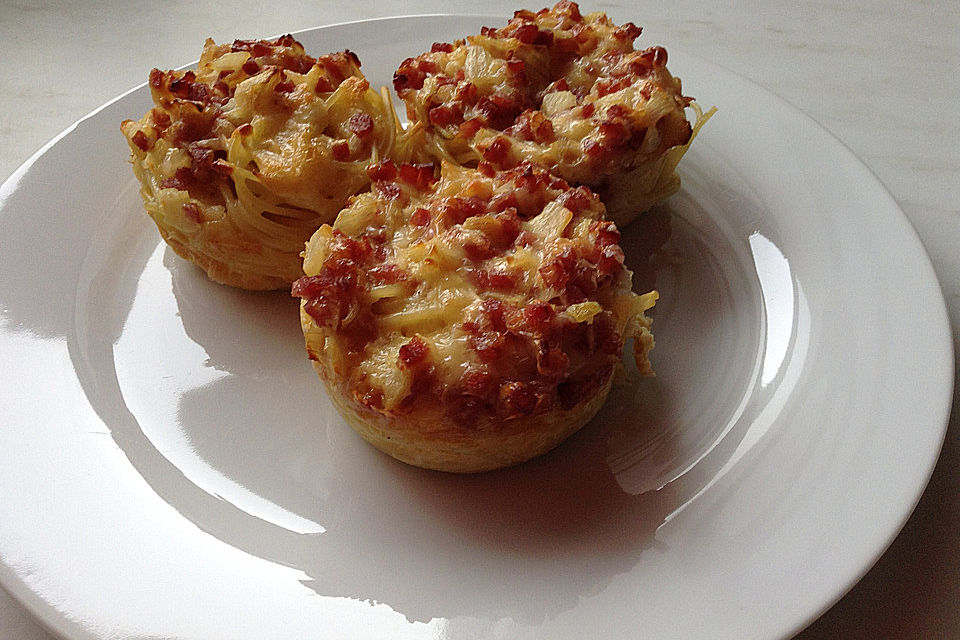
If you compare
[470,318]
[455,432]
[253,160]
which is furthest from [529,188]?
[253,160]

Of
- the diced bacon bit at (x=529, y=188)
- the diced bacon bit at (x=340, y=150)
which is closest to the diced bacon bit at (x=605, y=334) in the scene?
the diced bacon bit at (x=529, y=188)

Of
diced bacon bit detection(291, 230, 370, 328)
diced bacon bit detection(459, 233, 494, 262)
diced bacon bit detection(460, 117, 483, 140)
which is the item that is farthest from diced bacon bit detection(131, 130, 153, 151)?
diced bacon bit detection(459, 233, 494, 262)

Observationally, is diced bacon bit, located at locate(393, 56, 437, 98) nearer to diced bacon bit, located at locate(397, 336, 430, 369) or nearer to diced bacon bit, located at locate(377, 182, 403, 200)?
diced bacon bit, located at locate(377, 182, 403, 200)

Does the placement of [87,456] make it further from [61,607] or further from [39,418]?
[61,607]

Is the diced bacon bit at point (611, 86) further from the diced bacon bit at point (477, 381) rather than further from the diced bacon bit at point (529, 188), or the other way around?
the diced bacon bit at point (477, 381)

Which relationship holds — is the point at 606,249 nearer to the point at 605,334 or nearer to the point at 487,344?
the point at 605,334

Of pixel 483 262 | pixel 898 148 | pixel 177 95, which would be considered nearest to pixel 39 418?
pixel 177 95
